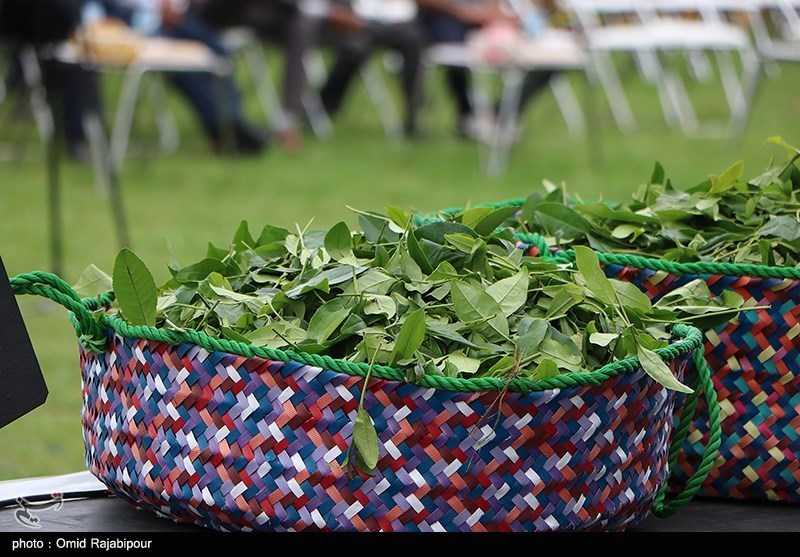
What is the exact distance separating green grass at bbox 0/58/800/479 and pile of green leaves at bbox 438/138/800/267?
61.5 inches

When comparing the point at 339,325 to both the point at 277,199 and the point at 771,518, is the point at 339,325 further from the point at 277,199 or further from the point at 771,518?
the point at 277,199

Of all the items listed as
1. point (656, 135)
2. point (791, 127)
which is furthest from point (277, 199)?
point (791, 127)

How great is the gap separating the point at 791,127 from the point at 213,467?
6.95 m

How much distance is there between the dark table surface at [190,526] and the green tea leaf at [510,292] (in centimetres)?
26

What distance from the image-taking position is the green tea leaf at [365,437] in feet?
2.84

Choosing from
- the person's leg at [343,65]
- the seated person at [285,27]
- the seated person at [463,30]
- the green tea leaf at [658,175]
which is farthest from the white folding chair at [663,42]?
the green tea leaf at [658,175]

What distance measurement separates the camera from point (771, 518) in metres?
1.10

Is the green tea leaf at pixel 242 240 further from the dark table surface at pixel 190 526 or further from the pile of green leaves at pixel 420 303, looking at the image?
the dark table surface at pixel 190 526

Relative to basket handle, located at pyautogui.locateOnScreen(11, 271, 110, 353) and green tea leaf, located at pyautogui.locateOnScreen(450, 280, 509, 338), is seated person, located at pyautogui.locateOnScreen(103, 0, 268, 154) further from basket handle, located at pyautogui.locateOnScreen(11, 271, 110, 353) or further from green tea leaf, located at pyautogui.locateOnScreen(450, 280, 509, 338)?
green tea leaf, located at pyautogui.locateOnScreen(450, 280, 509, 338)

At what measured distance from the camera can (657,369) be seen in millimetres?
916

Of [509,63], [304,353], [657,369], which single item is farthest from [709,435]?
[509,63]

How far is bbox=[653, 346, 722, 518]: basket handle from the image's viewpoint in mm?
1030

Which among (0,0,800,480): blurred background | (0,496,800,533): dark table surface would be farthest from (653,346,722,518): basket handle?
(0,0,800,480): blurred background

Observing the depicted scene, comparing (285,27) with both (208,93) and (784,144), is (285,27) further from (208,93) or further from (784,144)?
(784,144)
